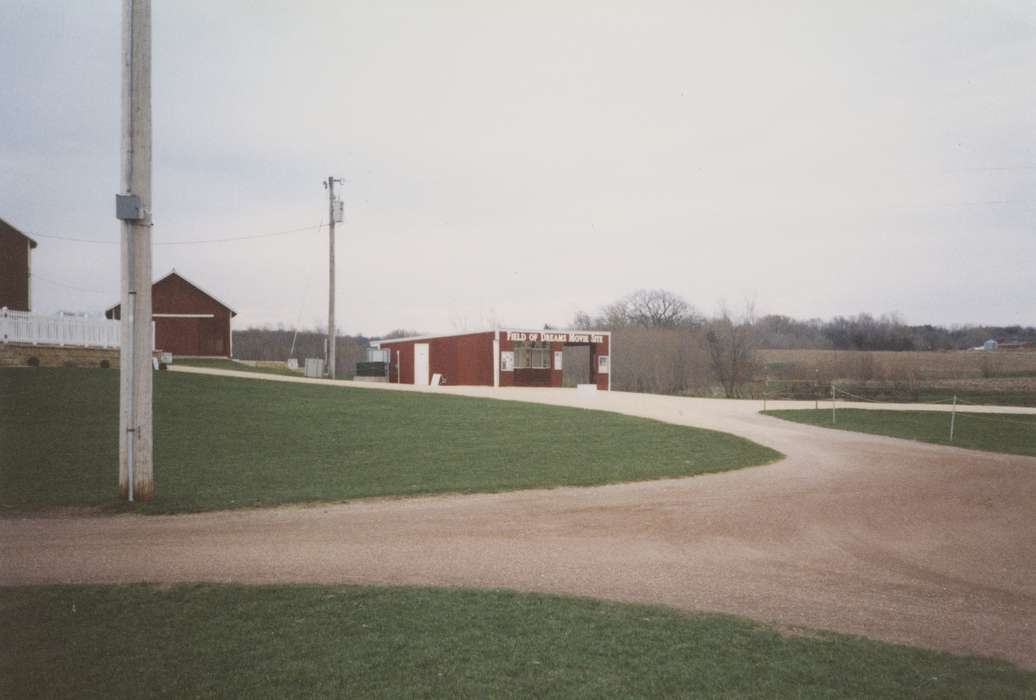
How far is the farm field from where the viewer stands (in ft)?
118

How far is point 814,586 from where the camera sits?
619cm

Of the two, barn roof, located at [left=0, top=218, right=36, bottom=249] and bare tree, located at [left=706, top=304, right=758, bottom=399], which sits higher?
barn roof, located at [left=0, top=218, right=36, bottom=249]

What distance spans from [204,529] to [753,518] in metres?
6.52

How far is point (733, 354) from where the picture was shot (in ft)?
152

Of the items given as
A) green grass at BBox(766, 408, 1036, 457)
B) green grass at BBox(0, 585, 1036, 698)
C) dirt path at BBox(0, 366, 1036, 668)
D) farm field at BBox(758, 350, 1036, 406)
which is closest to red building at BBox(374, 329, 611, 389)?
farm field at BBox(758, 350, 1036, 406)

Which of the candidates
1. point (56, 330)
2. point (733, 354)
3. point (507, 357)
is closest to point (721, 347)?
point (733, 354)

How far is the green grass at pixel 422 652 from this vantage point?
3906 mm

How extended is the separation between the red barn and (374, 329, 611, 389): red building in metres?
12.5

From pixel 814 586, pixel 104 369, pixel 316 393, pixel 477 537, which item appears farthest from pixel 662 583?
pixel 104 369

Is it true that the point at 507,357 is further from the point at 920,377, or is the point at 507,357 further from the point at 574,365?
the point at 574,365

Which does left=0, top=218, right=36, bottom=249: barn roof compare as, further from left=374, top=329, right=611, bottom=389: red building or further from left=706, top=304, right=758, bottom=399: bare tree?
left=706, top=304, right=758, bottom=399: bare tree

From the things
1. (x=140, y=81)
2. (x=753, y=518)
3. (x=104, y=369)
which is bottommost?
(x=753, y=518)

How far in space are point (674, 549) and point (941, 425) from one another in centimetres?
1677

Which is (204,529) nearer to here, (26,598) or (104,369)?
(26,598)
